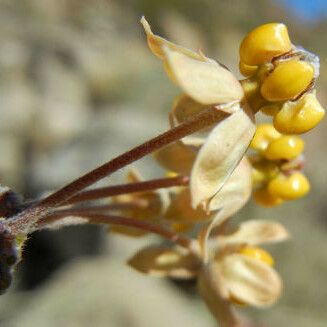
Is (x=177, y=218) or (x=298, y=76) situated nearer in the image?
(x=298, y=76)

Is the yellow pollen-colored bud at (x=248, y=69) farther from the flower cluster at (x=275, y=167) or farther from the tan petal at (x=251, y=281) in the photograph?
the tan petal at (x=251, y=281)

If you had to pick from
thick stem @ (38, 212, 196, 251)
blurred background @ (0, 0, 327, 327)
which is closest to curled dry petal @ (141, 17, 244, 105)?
thick stem @ (38, 212, 196, 251)

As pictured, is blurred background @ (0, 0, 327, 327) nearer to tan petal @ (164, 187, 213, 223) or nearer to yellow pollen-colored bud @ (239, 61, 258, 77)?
tan petal @ (164, 187, 213, 223)

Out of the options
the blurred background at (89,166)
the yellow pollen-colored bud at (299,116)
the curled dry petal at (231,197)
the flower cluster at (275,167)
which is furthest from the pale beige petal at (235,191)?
the blurred background at (89,166)

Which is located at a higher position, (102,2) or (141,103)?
(141,103)

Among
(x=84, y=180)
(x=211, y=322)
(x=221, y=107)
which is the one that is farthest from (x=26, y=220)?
(x=211, y=322)

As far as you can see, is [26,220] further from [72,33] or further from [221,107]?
[72,33]

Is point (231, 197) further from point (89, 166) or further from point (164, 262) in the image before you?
point (89, 166)

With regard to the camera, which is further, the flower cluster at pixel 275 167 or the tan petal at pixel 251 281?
the tan petal at pixel 251 281
